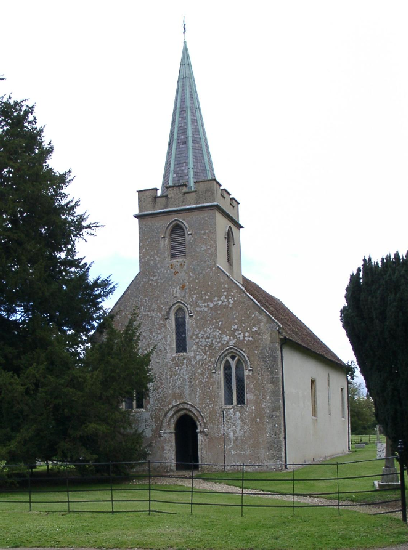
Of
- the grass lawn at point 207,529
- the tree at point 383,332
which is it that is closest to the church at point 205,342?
the tree at point 383,332

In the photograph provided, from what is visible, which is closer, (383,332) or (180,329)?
(383,332)

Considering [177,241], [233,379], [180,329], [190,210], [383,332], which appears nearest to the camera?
[383,332]

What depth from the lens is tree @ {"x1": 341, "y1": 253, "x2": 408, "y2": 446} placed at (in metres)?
18.8

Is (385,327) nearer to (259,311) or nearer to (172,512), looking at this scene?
(172,512)

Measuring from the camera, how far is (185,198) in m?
31.4

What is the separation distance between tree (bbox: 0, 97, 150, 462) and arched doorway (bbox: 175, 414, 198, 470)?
296cm

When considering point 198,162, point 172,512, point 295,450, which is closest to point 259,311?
point 295,450

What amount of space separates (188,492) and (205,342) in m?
8.81

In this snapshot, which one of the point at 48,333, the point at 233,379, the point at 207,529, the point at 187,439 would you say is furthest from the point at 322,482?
the point at 48,333

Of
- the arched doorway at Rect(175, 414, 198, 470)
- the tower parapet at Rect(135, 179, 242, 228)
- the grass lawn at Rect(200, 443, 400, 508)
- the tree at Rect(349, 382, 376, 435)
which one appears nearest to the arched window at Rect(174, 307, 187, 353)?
the arched doorway at Rect(175, 414, 198, 470)

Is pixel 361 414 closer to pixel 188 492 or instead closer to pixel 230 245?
pixel 230 245

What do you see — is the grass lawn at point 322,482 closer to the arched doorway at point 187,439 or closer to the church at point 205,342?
the church at point 205,342

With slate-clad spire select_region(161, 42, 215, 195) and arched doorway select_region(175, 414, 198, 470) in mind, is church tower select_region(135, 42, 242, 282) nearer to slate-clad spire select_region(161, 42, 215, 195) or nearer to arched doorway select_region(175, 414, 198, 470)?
slate-clad spire select_region(161, 42, 215, 195)

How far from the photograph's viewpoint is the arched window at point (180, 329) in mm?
30644
